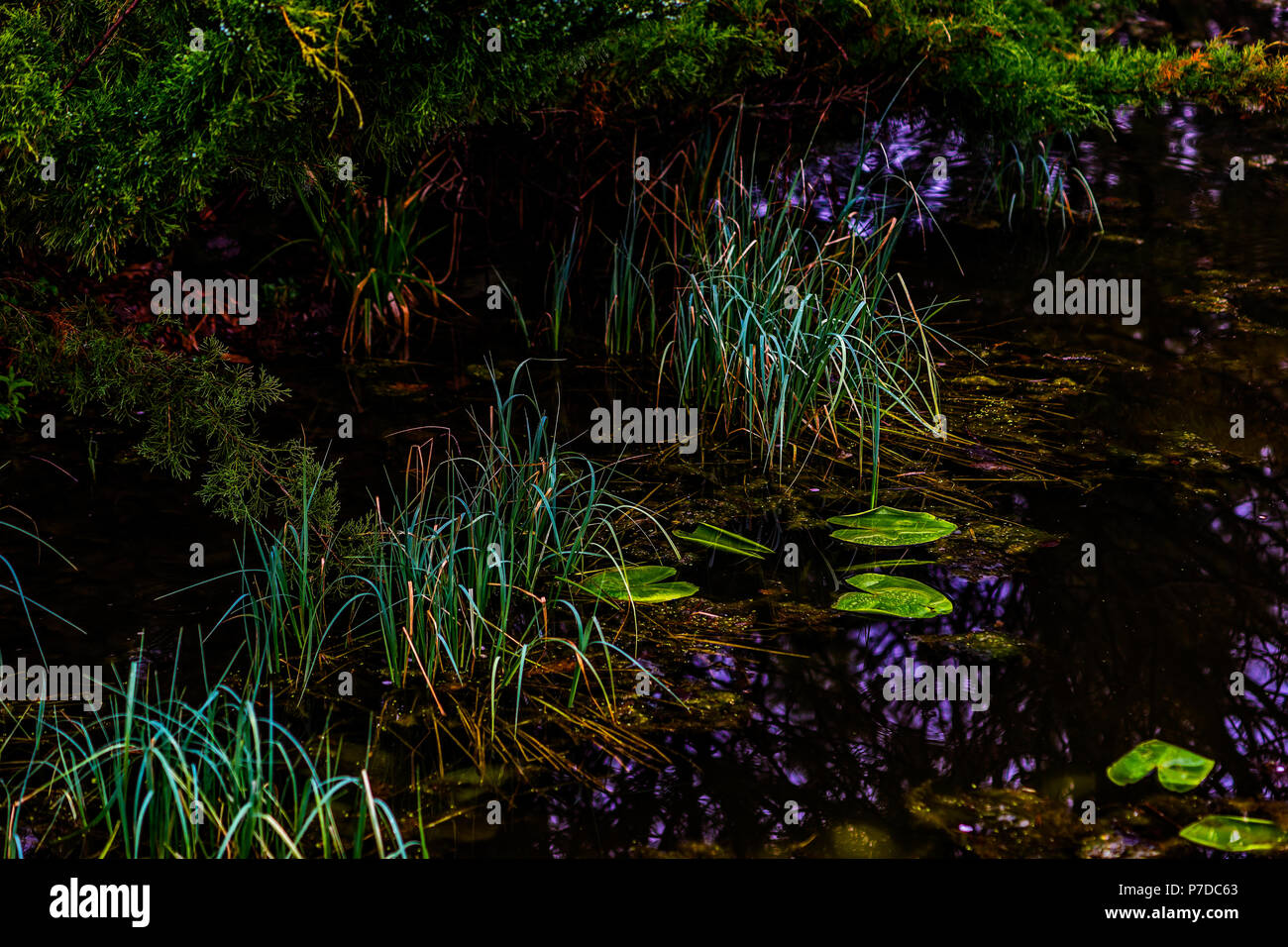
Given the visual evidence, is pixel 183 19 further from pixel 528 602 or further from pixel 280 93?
pixel 528 602

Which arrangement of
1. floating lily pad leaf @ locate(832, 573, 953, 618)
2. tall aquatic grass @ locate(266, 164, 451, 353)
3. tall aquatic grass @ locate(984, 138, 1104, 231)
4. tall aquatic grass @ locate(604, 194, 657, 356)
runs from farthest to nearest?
1. tall aquatic grass @ locate(984, 138, 1104, 231)
2. tall aquatic grass @ locate(266, 164, 451, 353)
3. tall aquatic grass @ locate(604, 194, 657, 356)
4. floating lily pad leaf @ locate(832, 573, 953, 618)

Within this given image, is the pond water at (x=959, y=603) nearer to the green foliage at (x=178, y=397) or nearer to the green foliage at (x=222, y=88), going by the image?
the green foliage at (x=178, y=397)

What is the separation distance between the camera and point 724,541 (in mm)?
3002

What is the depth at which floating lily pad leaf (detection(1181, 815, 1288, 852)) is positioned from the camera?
2.01 metres

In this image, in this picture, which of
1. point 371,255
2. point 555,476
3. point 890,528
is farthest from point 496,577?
point 371,255

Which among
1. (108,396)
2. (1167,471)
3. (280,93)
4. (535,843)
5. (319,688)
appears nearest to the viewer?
(535,843)

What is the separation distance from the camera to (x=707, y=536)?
119 inches

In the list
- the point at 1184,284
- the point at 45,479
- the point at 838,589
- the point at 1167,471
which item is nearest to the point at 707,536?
the point at 838,589

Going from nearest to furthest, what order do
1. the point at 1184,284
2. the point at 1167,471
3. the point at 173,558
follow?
the point at 173,558 → the point at 1167,471 → the point at 1184,284

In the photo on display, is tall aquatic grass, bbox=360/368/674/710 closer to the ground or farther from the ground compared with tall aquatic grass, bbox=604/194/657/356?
closer to the ground

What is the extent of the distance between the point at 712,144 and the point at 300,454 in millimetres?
2344

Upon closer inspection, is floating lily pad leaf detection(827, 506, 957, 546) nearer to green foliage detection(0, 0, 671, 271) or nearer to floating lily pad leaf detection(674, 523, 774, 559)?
floating lily pad leaf detection(674, 523, 774, 559)

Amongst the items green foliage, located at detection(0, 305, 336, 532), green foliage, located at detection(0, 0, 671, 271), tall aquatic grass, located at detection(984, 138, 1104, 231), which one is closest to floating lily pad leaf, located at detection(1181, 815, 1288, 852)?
green foliage, located at detection(0, 305, 336, 532)

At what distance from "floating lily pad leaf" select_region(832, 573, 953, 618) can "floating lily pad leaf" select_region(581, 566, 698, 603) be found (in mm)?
374
